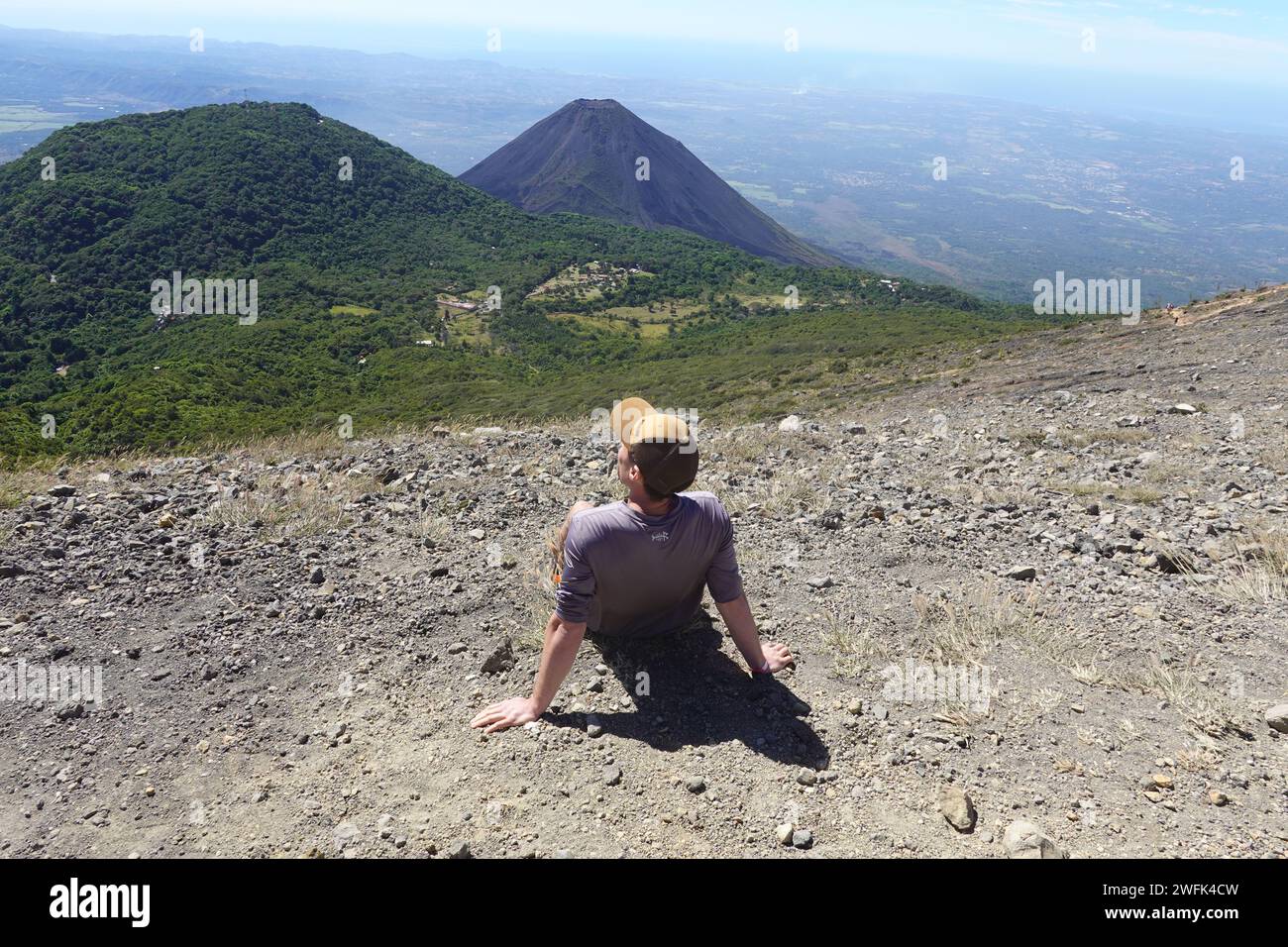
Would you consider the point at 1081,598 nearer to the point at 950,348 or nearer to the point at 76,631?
the point at 76,631

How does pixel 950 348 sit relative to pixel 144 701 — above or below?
above

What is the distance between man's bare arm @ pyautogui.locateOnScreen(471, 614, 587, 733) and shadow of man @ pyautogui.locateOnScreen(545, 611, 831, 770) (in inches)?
5.9

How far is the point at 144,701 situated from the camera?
3916 millimetres

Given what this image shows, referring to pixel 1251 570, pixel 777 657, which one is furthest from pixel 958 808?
pixel 1251 570

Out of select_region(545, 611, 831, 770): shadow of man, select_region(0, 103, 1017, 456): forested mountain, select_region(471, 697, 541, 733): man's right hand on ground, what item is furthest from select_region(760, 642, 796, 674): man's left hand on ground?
select_region(0, 103, 1017, 456): forested mountain

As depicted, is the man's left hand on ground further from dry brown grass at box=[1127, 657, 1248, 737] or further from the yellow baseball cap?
dry brown grass at box=[1127, 657, 1248, 737]

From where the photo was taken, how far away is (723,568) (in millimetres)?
3453

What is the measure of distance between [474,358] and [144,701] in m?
52.8

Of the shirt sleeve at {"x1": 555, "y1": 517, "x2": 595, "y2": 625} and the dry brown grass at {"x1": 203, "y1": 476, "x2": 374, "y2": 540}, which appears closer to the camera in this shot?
the shirt sleeve at {"x1": 555, "y1": 517, "x2": 595, "y2": 625}

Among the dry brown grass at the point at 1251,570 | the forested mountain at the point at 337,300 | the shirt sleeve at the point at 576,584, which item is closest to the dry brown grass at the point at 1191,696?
the dry brown grass at the point at 1251,570

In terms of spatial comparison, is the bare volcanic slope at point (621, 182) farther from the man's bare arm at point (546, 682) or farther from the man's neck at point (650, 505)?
the man's bare arm at point (546, 682)

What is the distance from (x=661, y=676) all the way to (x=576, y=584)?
0.94 m

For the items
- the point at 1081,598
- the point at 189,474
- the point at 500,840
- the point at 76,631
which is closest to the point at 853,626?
the point at 1081,598

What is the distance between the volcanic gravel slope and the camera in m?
2.87
